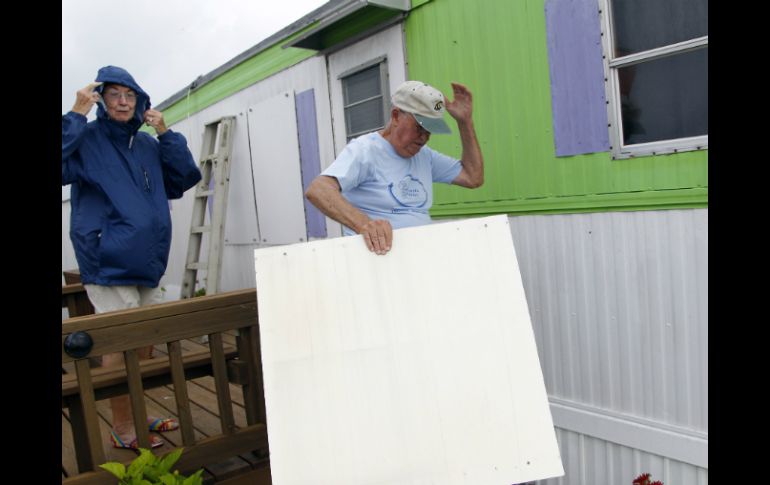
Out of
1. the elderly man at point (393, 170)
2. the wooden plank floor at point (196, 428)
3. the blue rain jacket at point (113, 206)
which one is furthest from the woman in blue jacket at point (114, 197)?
the elderly man at point (393, 170)

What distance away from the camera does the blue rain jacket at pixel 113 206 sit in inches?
113

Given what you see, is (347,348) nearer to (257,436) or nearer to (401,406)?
(401,406)

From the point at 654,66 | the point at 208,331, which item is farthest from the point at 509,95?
the point at 208,331

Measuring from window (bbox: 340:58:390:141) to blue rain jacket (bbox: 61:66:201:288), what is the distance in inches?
62.5

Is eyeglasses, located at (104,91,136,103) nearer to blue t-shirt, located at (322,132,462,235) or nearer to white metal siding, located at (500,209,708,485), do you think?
blue t-shirt, located at (322,132,462,235)

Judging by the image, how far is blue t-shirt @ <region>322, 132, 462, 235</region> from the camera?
239 cm

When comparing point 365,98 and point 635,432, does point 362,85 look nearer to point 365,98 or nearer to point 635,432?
point 365,98

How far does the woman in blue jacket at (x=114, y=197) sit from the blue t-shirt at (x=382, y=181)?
1.07 m

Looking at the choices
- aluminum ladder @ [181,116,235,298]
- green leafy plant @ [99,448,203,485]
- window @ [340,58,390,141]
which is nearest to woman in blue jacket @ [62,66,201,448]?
green leafy plant @ [99,448,203,485]

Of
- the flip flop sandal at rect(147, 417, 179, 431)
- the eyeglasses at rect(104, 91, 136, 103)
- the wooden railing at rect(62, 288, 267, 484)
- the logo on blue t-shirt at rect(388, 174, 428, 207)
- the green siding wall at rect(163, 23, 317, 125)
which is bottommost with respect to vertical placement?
the flip flop sandal at rect(147, 417, 179, 431)

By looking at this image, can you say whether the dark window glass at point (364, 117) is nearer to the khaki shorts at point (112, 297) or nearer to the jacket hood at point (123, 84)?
the jacket hood at point (123, 84)

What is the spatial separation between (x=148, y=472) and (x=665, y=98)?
2.59 m

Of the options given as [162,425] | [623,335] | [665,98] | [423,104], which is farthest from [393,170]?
[162,425]

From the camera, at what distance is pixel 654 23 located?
8.85ft
